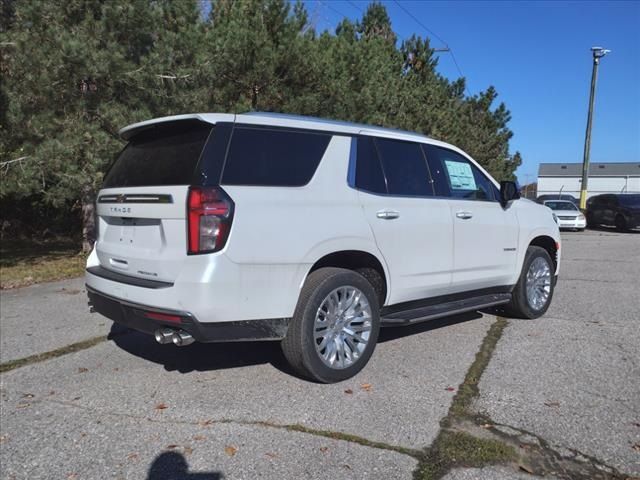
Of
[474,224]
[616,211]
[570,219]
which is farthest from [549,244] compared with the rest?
[616,211]

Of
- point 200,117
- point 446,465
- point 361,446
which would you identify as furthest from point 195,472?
point 200,117

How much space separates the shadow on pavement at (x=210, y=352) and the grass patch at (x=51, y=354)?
185mm

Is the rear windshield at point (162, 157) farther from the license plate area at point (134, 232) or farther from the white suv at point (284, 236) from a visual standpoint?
the license plate area at point (134, 232)

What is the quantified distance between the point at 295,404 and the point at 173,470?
107cm

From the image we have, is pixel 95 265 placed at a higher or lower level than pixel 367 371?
higher

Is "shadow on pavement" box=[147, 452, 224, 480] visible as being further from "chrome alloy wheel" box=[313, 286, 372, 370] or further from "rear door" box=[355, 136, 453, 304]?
"rear door" box=[355, 136, 453, 304]

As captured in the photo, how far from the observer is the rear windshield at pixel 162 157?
389 cm

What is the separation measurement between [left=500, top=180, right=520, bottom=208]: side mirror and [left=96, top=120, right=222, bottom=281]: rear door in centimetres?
337

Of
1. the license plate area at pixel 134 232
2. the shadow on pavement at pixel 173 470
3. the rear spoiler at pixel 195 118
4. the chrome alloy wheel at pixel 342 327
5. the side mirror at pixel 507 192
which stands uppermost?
the rear spoiler at pixel 195 118

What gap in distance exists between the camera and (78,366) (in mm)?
4938

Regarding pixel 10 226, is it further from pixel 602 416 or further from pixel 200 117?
pixel 602 416

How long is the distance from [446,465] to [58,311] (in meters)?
5.58

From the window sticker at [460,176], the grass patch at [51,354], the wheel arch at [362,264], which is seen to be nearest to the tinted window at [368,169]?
the wheel arch at [362,264]

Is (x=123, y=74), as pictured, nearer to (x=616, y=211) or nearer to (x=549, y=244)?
(x=549, y=244)
